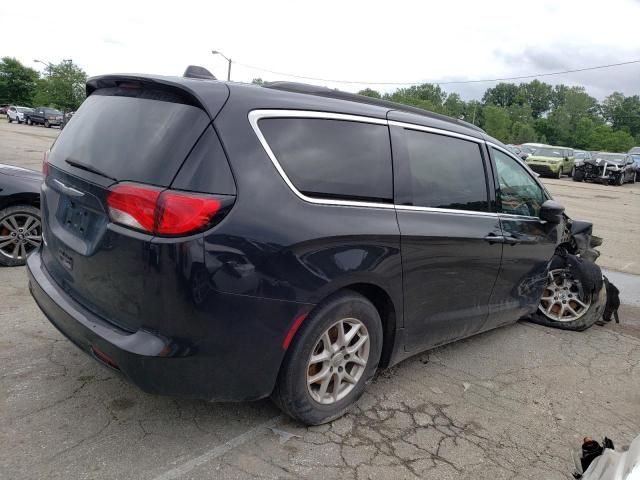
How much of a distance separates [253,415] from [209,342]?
2.77 ft

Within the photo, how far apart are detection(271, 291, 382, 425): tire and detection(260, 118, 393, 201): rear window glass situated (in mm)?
575

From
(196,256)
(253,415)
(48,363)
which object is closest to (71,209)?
(196,256)

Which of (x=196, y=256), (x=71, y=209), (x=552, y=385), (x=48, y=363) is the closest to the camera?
(x=196, y=256)

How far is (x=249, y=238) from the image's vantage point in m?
2.33

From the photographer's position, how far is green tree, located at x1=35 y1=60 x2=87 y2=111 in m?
60.9

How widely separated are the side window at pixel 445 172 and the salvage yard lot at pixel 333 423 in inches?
49.2

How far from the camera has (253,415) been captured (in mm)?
2980

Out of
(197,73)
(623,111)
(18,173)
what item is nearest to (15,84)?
(18,173)

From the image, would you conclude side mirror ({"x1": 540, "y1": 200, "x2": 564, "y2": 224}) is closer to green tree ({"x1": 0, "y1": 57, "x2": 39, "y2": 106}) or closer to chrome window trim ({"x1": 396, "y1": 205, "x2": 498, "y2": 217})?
chrome window trim ({"x1": 396, "y1": 205, "x2": 498, "y2": 217})

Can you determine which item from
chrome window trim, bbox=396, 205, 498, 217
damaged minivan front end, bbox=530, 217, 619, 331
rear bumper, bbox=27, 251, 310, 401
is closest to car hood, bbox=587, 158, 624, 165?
damaged minivan front end, bbox=530, 217, 619, 331

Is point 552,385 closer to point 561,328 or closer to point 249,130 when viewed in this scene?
point 561,328

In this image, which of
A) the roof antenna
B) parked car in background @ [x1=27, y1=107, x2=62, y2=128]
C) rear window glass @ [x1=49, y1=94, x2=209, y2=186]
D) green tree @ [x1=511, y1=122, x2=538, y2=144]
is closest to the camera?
rear window glass @ [x1=49, y1=94, x2=209, y2=186]

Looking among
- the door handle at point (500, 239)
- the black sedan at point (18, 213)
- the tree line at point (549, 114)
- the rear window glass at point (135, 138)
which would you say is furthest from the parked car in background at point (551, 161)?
the tree line at point (549, 114)

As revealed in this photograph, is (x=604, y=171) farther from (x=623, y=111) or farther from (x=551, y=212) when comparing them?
(x=623, y=111)
